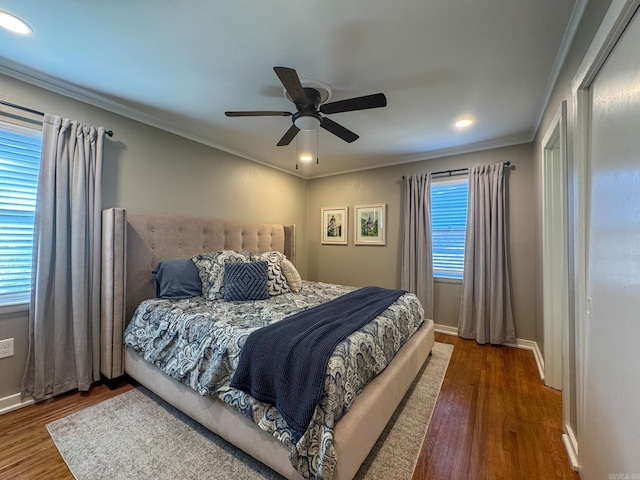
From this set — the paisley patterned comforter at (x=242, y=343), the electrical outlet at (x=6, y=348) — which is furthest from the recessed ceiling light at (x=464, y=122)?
the electrical outlet at (x=6, y=348)

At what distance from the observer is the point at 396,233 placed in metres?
4.20

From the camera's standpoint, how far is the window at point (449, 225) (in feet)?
12.3

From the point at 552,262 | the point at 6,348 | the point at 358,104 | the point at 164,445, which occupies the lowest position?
the point at 164,445

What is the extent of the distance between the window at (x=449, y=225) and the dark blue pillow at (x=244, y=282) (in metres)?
2.57

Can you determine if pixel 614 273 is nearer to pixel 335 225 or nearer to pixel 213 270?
pixel 213 270

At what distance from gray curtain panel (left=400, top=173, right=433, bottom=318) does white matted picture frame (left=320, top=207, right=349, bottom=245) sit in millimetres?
1081

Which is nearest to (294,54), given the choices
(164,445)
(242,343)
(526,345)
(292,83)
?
(292,83)

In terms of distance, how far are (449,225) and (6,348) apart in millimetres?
4748

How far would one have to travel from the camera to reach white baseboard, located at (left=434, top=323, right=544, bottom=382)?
107 inches

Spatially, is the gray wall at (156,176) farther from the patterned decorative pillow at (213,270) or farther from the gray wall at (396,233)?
the gray wall at (396,233)

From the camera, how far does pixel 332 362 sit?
1372 mm

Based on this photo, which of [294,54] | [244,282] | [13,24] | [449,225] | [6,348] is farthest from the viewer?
[449,225]

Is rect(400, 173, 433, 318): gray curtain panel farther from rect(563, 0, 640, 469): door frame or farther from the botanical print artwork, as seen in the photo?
rect(563, 0, 640, 469): door frame

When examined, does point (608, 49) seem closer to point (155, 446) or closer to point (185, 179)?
point (155, 446)
